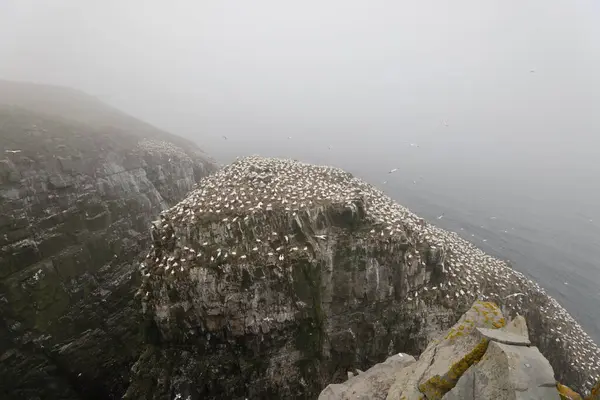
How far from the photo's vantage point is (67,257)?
33.2m

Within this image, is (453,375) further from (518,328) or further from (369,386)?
(369,386)

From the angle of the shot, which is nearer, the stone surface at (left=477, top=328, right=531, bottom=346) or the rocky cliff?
the stone surface at (left=477, top=328, right=531, bottom=346)

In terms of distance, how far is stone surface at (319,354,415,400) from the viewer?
1503 centimetres

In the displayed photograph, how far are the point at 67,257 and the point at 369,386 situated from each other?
109 feet

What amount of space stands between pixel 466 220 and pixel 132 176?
6384cm

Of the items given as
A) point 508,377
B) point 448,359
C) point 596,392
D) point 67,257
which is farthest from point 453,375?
point 67,257

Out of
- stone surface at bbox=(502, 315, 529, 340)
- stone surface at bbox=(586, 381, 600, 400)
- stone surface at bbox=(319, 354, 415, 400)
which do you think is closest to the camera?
stone surface at bbox=(586, 381, 600, 400)

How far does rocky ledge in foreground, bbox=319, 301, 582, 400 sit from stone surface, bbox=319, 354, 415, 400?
725 millimetres

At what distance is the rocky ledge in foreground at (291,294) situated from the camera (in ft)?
74.5

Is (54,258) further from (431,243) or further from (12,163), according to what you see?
(431,243)

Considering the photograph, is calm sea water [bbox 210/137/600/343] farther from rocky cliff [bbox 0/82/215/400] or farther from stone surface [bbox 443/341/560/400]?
rocky cliff [bbox 0/82/215/400]

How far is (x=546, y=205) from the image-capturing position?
247 feet

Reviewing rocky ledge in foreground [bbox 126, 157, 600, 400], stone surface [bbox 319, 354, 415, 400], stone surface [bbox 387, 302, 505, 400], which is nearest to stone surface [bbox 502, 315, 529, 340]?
stone surface [bbox 387, 302, 505, 400]

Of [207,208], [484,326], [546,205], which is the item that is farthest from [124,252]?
[546,205]
